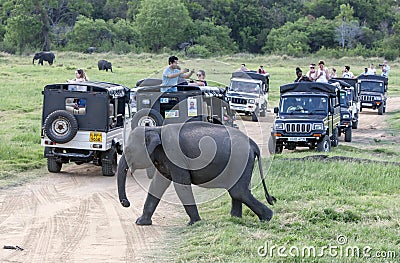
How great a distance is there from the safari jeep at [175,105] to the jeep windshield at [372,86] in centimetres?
1987

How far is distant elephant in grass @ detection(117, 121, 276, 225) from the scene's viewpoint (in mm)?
10977

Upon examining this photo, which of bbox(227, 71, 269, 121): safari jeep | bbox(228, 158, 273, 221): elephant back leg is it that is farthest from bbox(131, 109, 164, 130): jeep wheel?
bbox(227, 71, 269, 121): safari jeep

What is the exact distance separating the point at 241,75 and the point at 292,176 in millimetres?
14962

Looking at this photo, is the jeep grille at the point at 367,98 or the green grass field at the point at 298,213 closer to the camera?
the green grass field at the point at 298,213

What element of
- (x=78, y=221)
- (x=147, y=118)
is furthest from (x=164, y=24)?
(x=78, y=221)

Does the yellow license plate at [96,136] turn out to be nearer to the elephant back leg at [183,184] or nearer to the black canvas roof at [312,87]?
the elephant back leg at [183,184]

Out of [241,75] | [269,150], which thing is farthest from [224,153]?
[241,75]

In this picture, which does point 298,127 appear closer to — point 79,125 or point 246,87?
point 79,125

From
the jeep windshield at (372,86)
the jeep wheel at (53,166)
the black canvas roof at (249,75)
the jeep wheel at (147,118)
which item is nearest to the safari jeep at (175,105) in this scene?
the jeep wheel at (147,118)

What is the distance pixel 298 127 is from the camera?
63.3ft

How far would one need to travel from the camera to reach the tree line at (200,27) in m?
75.3

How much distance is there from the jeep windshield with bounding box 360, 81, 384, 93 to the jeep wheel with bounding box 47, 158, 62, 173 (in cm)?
2169

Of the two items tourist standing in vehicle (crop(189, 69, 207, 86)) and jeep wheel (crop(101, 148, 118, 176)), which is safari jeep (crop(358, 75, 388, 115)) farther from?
jeep wheel (crop(101, 148, 118, 176))

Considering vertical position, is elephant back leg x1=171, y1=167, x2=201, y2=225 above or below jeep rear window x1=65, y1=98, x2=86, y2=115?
below
